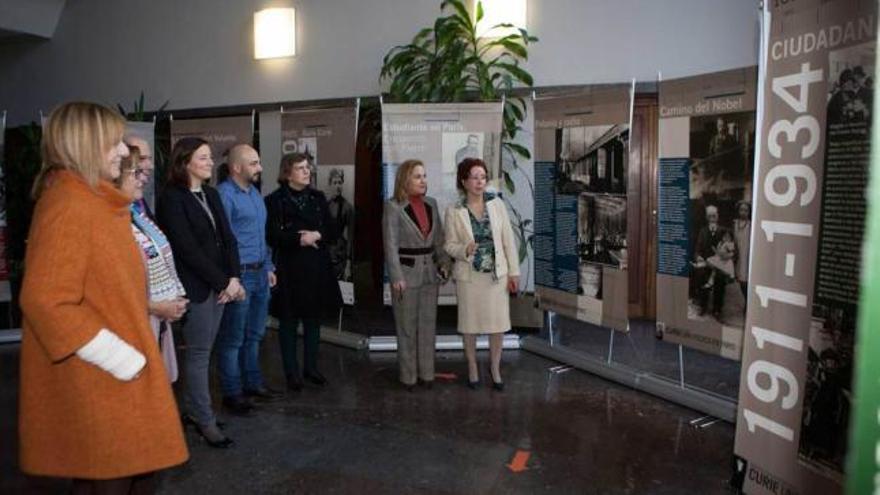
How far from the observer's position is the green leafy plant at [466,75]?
18.8 feet

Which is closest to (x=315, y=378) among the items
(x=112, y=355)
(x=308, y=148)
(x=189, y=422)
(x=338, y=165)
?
(x=189, y=422)

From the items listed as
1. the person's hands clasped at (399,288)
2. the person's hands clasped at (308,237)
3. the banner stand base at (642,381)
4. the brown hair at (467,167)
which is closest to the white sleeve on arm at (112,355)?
the person's hands clasped at (308,237)

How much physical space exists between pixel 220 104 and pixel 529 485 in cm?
588

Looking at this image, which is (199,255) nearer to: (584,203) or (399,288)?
(399,288)

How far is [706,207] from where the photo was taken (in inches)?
156

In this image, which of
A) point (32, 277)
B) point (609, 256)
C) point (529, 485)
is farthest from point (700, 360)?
point (32, 277)

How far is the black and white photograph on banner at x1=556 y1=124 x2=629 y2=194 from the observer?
15.1ft

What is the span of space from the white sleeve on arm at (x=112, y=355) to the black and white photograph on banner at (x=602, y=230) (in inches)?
134

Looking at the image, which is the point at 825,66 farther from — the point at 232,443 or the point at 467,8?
the point at 467,8

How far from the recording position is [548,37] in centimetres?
618

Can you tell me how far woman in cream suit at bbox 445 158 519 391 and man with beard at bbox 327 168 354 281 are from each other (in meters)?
1.31

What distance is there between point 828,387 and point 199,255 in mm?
2708

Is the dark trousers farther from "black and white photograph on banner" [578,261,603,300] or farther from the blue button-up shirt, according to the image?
"black and white photograph on banner" [578,261,603,300]

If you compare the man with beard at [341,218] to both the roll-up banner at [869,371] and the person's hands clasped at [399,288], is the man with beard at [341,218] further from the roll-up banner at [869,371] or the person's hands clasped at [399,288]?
the roll-up banner at [869,371]
